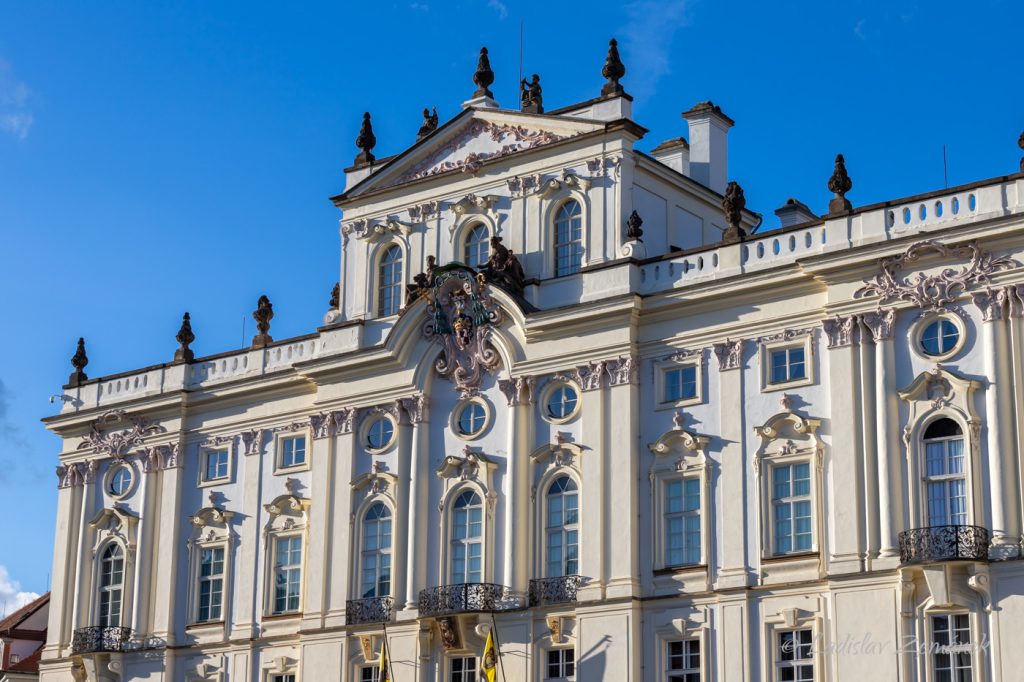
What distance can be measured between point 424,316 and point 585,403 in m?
5.32

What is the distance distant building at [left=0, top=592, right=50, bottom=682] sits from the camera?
63469 mm

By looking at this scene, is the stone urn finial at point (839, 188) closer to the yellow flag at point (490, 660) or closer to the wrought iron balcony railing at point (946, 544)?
the wrought iron balcony railing at point (946, 544)

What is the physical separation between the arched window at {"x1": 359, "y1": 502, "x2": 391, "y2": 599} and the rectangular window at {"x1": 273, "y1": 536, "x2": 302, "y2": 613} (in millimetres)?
2278

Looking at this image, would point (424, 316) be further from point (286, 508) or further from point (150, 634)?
point (150, 634)

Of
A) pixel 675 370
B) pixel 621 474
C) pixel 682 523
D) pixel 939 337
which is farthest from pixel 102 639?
pixel 939 337

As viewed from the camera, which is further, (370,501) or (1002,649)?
(370,501)

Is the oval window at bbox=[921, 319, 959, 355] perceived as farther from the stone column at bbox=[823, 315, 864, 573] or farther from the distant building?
the distant building

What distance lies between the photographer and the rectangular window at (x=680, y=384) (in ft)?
129

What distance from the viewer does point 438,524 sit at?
42125 millimetres

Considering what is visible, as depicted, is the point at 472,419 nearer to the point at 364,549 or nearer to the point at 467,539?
the point at 467,539

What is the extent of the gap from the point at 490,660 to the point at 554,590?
2102 mm

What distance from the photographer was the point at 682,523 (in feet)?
127

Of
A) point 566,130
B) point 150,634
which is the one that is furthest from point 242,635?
point 566,130

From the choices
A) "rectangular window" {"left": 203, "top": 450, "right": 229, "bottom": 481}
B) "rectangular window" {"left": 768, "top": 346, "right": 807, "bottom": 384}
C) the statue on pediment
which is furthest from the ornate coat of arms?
"rectangular window" {"left": 203, "top": 450, "right": 229, "bottom": 481}
